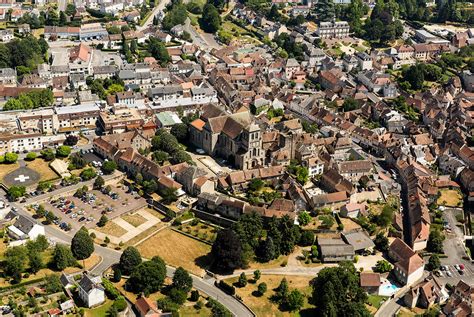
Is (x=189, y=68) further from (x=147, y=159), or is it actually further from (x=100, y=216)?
(x=100, y=216)

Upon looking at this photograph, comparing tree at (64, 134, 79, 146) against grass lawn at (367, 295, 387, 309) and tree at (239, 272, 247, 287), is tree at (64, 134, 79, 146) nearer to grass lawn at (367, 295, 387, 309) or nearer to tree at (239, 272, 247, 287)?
tree at (239, 272, 247, 287)

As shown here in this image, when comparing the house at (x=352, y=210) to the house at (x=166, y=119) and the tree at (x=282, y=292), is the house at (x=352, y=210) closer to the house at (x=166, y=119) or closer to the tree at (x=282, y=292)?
the tree at (x=282, y=292)

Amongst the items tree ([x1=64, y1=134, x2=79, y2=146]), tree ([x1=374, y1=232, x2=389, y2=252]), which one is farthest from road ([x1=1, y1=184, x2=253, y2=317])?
tree ([x1=64, y1=134, x2=79, y2=146])

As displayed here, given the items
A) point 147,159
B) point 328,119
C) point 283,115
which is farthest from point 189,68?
point 147,159

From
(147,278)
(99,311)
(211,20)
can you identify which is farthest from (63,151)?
(211,20)

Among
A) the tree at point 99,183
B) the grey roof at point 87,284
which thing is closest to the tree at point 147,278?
the grey roof at point 87,284
